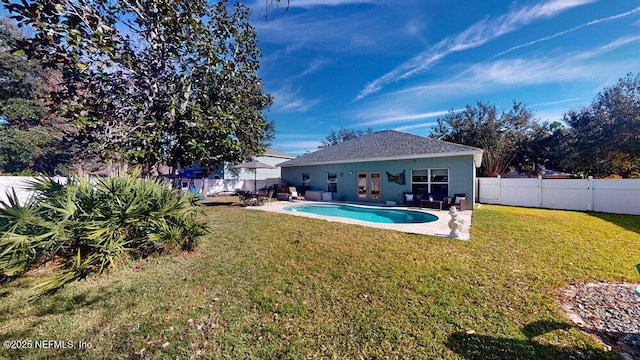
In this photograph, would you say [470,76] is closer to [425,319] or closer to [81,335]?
[425,319]

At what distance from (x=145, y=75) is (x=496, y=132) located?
3066cm

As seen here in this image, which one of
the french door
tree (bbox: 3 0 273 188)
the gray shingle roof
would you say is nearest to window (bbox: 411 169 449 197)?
the gray shingle roof

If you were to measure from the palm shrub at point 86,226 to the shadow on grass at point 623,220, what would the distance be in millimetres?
15629

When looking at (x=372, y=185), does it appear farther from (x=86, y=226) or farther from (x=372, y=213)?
(x=86, y=226)

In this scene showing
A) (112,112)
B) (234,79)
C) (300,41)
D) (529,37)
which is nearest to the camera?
(112,112)

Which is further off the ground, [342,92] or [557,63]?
[342,92]

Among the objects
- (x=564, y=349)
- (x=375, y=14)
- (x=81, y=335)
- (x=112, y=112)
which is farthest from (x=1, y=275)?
(x=375, y=14)

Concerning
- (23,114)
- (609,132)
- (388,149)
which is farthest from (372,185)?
(23,114)

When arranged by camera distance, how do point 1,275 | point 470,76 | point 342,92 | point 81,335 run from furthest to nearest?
point 342,92, point 470,76, point 1,275, point 81,335

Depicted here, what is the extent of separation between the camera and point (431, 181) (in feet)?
48.3

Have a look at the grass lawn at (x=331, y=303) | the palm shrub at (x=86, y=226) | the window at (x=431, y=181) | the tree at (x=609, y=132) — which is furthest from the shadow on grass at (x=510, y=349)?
the tree at (x=609, y=132)

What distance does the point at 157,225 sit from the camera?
5797 mm

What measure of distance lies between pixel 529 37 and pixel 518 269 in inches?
459

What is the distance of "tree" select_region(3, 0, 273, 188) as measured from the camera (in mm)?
4695
